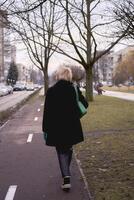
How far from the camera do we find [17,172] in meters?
8.92

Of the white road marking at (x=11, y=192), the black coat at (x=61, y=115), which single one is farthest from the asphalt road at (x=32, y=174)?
the black coat at (x=61, y=115)

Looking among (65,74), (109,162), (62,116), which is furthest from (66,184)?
(109,162)

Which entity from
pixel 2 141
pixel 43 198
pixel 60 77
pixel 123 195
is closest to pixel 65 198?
pixel 43 198

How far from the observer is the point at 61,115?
745 cm

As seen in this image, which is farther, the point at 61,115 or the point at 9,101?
the point at 9,101

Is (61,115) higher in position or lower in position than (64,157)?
higher

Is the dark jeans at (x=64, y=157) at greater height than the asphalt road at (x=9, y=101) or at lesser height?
greater

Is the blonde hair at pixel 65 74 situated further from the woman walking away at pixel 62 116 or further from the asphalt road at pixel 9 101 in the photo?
the asphalt road at pixel 9 101

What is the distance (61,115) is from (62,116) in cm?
2

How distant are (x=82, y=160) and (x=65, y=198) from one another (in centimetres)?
317

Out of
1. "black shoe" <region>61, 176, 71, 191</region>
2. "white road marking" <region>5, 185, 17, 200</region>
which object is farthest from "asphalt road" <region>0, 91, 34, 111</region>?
"black shoe" <region>61, 176, 71, 191</region>

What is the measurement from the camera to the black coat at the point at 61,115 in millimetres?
7406

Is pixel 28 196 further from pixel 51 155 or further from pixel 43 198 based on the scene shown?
pixel 51 155

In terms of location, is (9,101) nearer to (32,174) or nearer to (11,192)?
Answer: (32,174)
